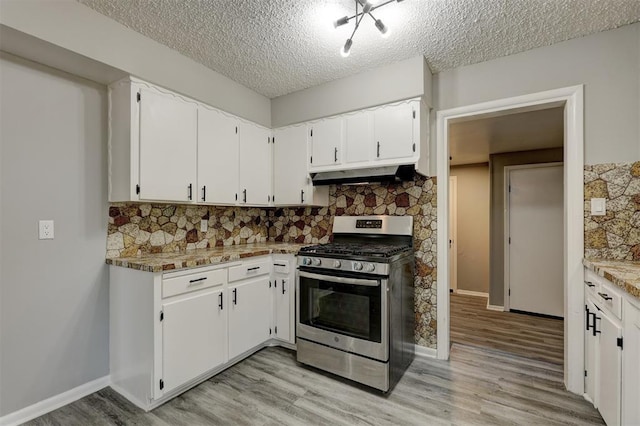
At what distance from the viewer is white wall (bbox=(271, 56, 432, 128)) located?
2477 mm

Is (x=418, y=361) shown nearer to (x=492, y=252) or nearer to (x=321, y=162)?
(x=321, y=162)

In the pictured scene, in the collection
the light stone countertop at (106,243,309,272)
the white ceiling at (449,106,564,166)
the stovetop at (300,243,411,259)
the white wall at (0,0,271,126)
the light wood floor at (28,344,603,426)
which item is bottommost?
the light wood floor at (28,344,603,426)

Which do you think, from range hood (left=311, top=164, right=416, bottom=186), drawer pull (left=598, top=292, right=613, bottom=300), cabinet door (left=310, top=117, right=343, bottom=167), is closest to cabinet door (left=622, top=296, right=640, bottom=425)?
drawer pull (left=598, top=292, right=613, bottom=300)

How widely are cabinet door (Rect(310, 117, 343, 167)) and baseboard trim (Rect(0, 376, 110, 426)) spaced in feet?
8.06

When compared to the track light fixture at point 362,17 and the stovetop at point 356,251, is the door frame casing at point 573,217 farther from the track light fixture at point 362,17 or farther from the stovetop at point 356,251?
the track light fixture at point 362,17

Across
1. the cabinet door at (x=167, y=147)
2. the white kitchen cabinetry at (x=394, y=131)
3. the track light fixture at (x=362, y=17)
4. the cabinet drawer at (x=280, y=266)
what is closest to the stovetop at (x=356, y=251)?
the cabinet drawer at (x=280, y=266)

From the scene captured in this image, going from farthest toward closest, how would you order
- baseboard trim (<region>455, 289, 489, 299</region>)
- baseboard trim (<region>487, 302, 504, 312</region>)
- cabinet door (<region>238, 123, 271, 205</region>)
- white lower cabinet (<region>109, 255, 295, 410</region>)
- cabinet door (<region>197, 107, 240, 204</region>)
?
baseboard trim (<region>455, 289, 489, 299</region>)
baseboard trim (<region>487, 302, 504, 312</region>)
cabinet door (<region>238, 123, 271, 205</region>)
cabinet door (<region>197, 107, 240, 204</region>)
white lower cabinet (<region>109, 255, 295, 410</region>)

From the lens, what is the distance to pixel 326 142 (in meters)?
2.95

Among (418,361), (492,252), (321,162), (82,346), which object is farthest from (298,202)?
(492,252)

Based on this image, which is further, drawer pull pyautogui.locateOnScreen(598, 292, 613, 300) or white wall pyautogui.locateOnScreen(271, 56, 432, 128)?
white wall pyautogui.locateOnScreen(271, 56, 432, 128)

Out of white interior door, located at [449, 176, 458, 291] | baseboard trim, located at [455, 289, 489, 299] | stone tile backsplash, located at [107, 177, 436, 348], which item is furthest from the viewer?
white interior door, located at [449, 176, 458, 291]

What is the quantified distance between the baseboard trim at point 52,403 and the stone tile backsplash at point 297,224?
0.92 m

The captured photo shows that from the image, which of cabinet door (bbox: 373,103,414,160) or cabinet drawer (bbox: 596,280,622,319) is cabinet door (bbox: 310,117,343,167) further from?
cabinet drawer (bbox: 596,280,622,319)

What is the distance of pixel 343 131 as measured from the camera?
2.86 metres
